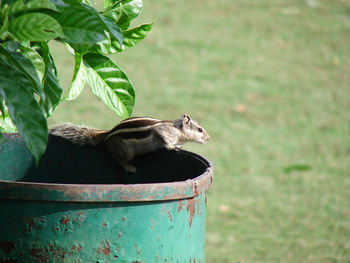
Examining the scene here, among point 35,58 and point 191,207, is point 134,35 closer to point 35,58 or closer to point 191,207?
point 35,58

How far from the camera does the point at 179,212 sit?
1.69m

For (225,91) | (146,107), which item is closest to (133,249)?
(146,107)

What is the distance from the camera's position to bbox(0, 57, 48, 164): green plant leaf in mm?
1408

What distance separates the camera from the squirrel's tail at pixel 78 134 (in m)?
2.37

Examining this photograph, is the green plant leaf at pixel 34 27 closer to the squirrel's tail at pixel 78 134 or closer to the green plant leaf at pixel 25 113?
the green plant leaf at pixel 25 113

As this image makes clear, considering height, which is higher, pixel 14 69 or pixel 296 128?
pixel 14 69

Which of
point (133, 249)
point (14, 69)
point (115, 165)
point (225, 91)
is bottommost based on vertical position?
point (225, 91)

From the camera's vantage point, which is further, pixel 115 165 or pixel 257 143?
pixel 257 143

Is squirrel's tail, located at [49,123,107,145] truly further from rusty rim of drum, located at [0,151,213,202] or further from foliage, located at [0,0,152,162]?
rusty rim of drum, located at [0,151,213,202]

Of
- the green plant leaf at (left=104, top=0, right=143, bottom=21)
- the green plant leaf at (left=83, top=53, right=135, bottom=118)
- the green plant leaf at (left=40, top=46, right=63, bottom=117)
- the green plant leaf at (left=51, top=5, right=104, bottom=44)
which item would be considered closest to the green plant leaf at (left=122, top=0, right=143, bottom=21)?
the green plant leaf at (left=104, top=0, right=143, bottom=21)

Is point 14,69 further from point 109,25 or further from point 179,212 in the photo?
point 179,212

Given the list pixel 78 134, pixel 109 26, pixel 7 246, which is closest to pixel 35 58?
pixel 109 26

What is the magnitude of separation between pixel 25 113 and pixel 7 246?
41 centimetres

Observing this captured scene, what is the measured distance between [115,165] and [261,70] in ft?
18.7
